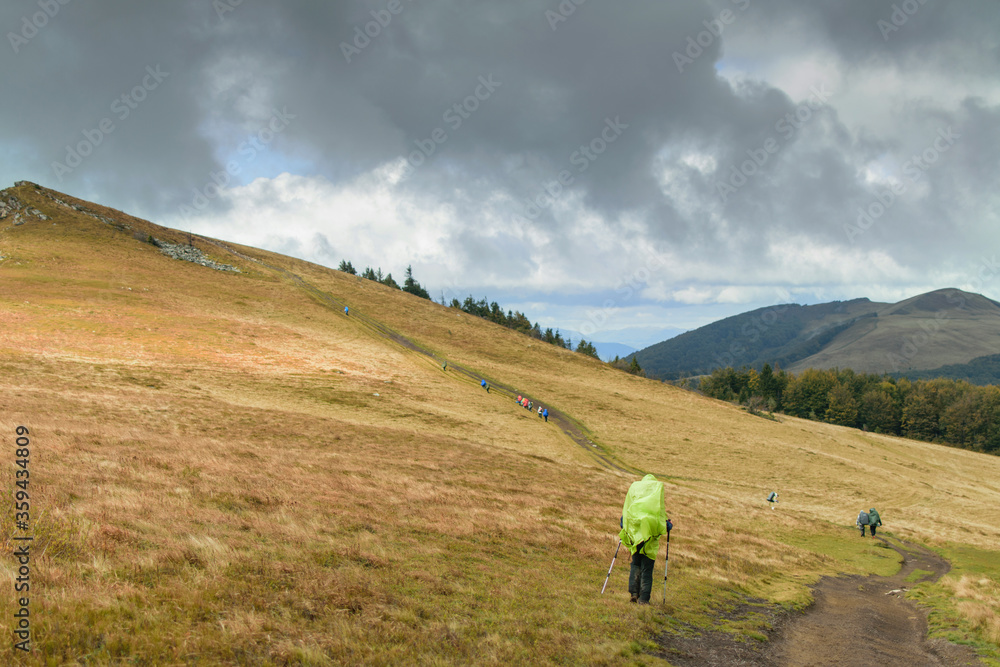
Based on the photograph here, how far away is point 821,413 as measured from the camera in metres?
141

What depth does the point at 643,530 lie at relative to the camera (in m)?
10.7

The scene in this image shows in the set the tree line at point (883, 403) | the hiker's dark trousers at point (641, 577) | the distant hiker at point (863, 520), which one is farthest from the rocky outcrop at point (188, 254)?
the tree line at point (883, 403)

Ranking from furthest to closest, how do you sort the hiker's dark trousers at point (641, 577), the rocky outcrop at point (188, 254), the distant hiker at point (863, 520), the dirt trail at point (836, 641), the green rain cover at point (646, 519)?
the rocky outcrop at point (188, 254) < the distant hiker at point (863, 520) < the hiker's dark trousers at point (641, 577) < the green rain cover at point (646, 519) < the dirt trail at point (836, 641)

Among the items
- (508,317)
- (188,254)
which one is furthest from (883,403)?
(188,254)

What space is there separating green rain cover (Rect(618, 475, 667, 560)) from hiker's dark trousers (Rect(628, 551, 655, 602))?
254 millimetres

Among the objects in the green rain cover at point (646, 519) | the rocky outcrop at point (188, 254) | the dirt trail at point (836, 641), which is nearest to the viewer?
the dirt trail at point (836, 641)

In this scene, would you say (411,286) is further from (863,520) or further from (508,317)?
(863,520)

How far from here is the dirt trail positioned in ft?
30.2

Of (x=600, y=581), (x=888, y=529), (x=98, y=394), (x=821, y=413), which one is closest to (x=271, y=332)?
(x=98, y=394)

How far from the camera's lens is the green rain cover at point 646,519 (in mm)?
10664

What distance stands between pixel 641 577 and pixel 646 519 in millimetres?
1746

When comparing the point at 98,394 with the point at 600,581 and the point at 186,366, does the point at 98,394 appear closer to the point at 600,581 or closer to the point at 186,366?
the point at 186,366

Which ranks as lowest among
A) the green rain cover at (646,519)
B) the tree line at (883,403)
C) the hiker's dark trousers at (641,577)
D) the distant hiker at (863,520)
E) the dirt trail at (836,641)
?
the distant hiker at (863,520)

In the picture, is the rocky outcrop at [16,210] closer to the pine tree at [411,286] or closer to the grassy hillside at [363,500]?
the grassy hillside at [363,500]
